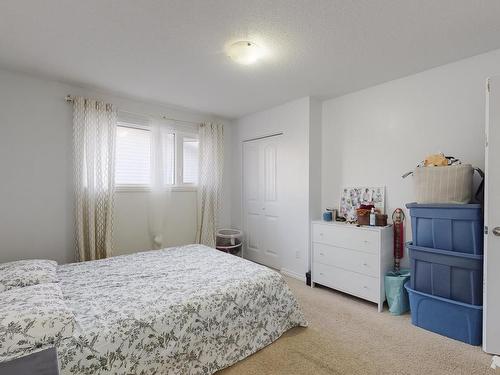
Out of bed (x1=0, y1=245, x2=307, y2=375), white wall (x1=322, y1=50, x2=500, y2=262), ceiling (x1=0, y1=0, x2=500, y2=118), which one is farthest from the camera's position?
white wall (x1=322, y1=50, x2=500, y2=262)

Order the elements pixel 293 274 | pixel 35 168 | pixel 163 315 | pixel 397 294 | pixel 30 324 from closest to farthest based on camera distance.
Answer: pixel 30 324
pixel 163 315
pixel 397 294
pixel 35 168
pixel 293 274

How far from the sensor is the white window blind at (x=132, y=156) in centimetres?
346

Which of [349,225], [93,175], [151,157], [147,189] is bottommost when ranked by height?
[349,225]

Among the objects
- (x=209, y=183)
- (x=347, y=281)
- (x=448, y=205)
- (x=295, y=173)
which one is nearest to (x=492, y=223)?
(x=448, y=205)

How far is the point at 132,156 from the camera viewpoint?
3561mm

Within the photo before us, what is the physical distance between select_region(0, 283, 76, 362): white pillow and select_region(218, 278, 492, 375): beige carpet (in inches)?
40.6

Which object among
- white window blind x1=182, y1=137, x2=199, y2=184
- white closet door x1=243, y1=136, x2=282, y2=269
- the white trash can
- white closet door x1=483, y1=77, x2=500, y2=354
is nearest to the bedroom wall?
white window blind x1=182, y1=137, x2=199, y2=184

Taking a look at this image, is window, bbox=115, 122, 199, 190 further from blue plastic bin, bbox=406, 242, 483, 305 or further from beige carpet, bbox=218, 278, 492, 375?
blue plastic bin, bbox=406, 242, 483, 305

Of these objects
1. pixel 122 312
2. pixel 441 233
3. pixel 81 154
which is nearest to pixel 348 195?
pixel 441 233

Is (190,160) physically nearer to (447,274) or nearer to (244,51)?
(244,51)

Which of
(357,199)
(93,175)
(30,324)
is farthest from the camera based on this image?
(357,199)

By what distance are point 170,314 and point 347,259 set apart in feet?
6.76

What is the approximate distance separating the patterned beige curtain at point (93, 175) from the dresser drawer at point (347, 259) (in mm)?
2557

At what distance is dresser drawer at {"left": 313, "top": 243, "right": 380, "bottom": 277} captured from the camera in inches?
107
